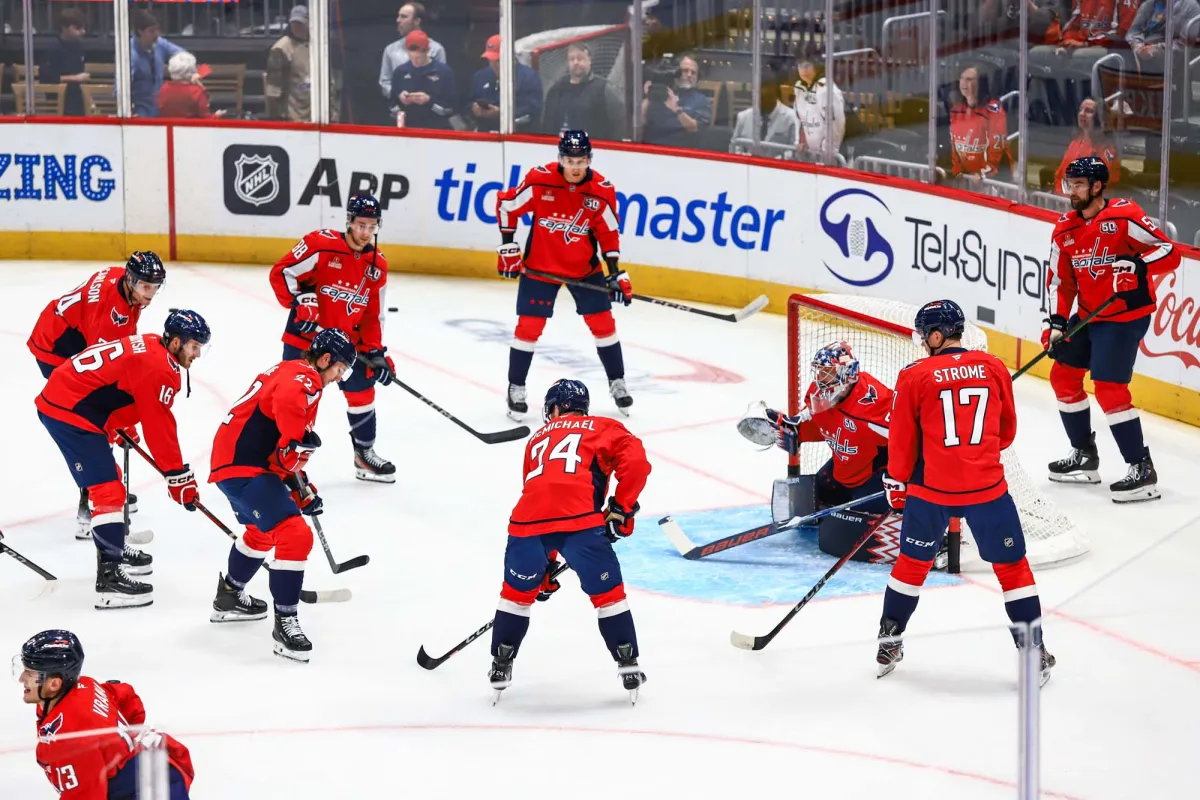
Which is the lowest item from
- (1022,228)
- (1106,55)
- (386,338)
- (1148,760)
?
(1148,760)

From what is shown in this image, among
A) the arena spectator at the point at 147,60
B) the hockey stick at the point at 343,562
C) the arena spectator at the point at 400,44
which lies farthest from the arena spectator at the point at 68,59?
the hockey stick at the point at 343,562

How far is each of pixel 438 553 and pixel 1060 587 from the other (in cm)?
225

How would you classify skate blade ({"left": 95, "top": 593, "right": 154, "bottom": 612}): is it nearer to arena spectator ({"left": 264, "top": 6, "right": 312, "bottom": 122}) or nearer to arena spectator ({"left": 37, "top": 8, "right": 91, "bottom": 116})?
arena spectator ({"left": 264, "top": 6, "right": 312, "bottom": 122})

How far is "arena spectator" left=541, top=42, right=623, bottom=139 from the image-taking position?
11062 millimetres

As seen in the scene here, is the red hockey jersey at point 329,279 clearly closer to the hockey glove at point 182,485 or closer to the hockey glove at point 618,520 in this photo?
the hockey glove at point 182,485

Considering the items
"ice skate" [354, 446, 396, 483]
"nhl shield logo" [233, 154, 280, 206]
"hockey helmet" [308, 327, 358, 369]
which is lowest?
"ice skate" [354, 446, 396, 483]

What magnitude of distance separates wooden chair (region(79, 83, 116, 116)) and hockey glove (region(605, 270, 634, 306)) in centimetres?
494

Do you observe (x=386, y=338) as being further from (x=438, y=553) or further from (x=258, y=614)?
(x=258, y=614)

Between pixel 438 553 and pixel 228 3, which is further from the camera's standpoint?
pixel 228 3

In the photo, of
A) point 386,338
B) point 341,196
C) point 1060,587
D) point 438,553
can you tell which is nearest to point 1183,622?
point 1060,587

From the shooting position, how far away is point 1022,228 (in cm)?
881

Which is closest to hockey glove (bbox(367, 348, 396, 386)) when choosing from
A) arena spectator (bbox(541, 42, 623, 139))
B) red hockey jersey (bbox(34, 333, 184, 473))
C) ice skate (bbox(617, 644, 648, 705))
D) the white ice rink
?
the white ice rink

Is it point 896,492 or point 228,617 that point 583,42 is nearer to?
point 228,617

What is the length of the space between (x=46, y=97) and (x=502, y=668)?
26.0ft
